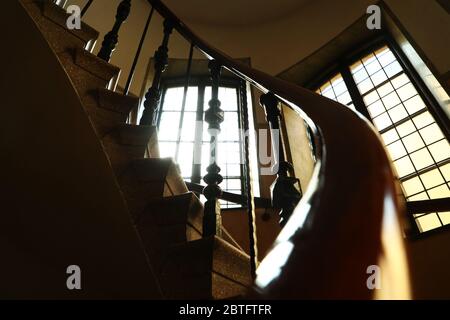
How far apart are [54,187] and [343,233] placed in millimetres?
974

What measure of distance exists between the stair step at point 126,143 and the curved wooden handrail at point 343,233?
2.93ft

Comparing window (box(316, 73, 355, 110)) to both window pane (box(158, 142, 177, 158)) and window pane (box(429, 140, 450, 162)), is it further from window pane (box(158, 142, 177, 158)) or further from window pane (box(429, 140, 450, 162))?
window pane (box(158, 142, 177, 158))

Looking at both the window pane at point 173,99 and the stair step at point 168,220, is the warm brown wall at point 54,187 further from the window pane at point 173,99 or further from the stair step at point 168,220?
the window pane at point 173,99

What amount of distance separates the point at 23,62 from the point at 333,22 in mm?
4654

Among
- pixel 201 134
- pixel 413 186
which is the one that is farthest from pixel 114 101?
pixel 413 186

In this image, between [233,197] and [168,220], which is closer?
[168,220]

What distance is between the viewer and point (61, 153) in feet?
3.50

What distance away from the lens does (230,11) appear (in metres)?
5.77

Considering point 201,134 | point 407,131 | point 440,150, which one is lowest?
point 440,150

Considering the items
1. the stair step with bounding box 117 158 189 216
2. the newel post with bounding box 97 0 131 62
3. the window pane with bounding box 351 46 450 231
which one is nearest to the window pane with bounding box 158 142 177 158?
the window pane with bounding box 351 46 450 231

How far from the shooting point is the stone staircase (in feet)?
3.42

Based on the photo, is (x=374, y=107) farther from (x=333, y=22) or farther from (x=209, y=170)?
(x=209, y=170)

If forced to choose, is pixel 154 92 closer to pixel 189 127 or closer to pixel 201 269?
pixel 201 269
